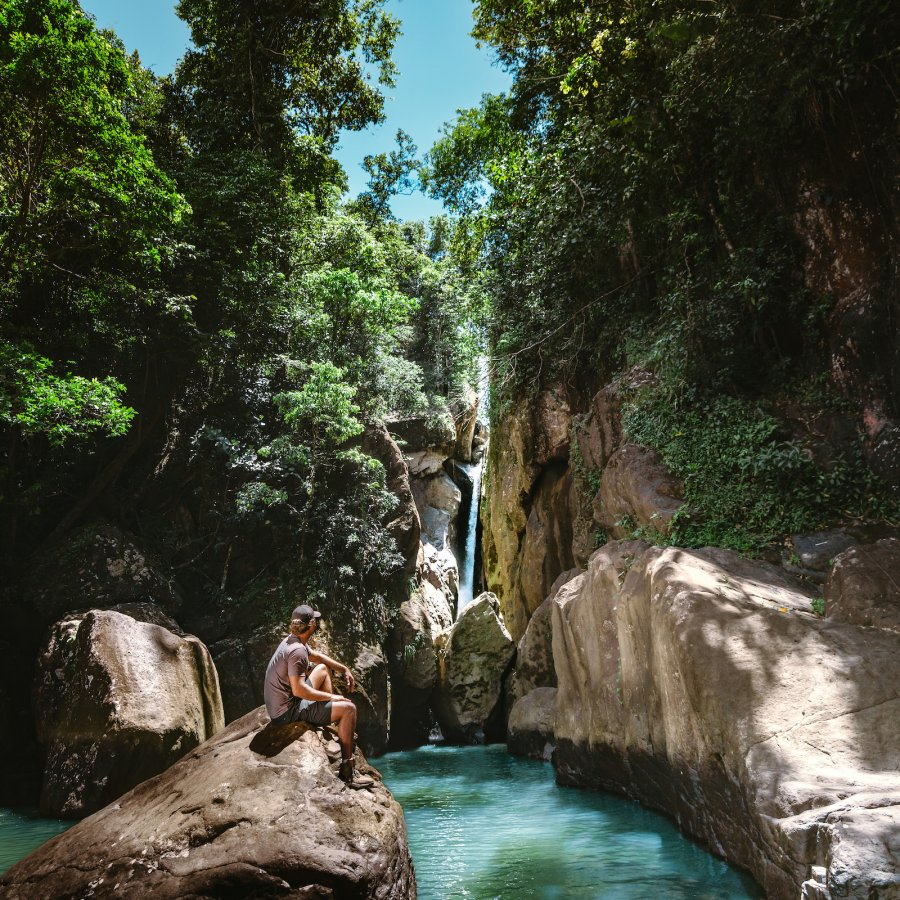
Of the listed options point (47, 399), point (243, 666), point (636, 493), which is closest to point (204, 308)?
point (47, 399)

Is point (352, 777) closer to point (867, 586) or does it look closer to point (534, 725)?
point (867, 586)

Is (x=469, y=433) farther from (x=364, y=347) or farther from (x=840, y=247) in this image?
(x=840, y=247)

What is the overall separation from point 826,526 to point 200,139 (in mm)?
18592

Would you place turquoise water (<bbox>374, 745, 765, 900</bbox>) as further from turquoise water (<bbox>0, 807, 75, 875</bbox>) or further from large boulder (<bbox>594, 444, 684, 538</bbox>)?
turquoise water (<bbox>0, 807, 75, 875</bbox>)

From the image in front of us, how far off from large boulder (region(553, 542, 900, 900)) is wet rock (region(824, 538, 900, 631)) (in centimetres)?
35

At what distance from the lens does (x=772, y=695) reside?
213 inches

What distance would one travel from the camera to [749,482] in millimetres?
9102

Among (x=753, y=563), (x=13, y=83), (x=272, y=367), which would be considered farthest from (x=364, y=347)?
(x=753, y=563)

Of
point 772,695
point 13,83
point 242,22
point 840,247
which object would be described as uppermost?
point 242,22

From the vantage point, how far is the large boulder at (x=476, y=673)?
53.7ft

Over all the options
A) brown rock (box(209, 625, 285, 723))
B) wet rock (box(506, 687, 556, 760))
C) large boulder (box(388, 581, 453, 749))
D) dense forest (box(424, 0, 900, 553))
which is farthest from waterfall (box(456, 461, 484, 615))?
dense forest (box(424, 0, 900, 553))

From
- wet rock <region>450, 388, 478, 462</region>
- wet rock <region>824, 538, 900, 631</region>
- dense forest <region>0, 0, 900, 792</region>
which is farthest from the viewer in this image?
wet rock <region>450, 388, 478, 462</region>

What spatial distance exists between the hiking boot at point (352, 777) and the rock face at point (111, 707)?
6.05 metres

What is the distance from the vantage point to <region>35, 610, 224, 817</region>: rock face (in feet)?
30.8
